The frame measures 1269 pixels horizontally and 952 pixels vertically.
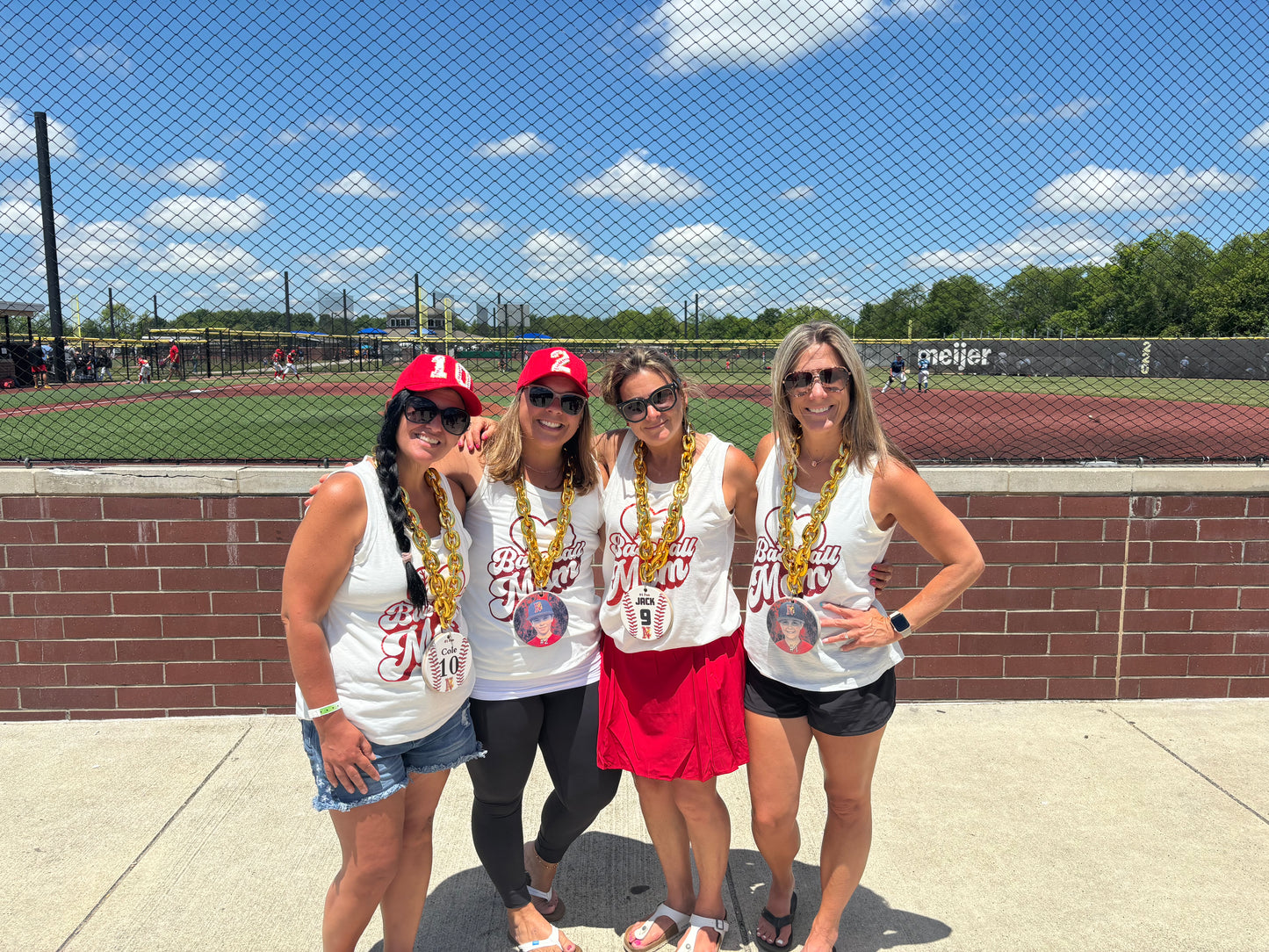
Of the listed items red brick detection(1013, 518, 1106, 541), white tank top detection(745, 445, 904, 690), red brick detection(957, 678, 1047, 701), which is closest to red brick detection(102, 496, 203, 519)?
white tank top detection(745, 445, 904, 690)

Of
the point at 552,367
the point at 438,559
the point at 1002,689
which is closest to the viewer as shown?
the point at 438,559

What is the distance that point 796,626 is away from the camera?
228 centimetres

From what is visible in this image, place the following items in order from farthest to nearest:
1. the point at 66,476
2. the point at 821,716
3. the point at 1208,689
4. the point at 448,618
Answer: the point at 1208,689
the point at 66,476
the point at 821,716
the point at 448,618

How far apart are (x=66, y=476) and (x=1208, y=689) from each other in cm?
589

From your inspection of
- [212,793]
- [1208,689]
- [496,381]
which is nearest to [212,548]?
[212,793]

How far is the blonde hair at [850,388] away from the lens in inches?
89.0

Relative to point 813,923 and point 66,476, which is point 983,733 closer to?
point 813,923

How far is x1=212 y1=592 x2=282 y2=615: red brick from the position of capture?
4113 mm

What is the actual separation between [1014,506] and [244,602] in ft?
12.8

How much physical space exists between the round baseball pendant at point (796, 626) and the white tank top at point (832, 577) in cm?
2

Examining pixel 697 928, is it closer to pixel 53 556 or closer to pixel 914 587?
pixel 914 587

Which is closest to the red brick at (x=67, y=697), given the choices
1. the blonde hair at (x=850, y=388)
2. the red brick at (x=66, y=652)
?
the red brick at (x=66, y=652)

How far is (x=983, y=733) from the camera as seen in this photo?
4.02 metres

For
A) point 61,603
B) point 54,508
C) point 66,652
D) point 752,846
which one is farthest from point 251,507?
point 752,846
